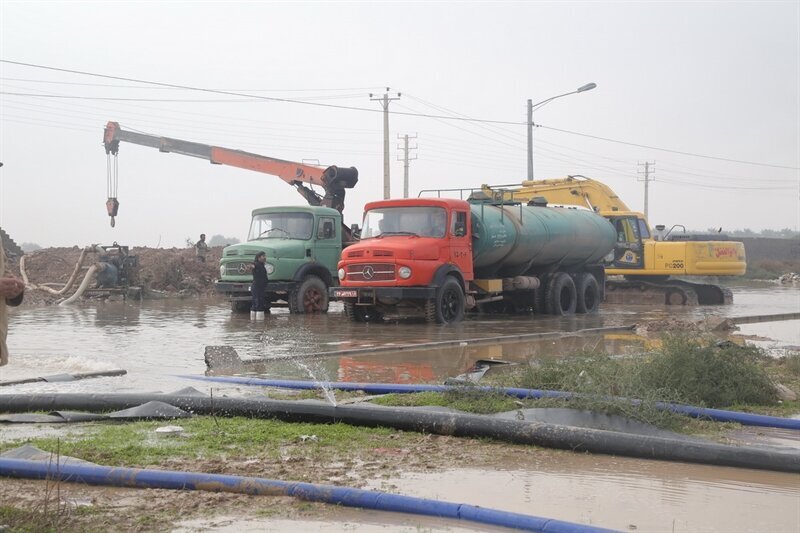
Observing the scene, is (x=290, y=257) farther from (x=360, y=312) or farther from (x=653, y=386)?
(x=653, y=386)

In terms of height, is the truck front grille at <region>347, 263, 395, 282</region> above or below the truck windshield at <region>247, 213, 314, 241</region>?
below

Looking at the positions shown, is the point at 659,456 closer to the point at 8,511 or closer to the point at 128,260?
the point at 8,511

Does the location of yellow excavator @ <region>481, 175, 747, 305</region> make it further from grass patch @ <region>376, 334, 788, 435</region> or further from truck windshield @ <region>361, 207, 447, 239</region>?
grass patch @ <region>376, 334, 788, 435</region>

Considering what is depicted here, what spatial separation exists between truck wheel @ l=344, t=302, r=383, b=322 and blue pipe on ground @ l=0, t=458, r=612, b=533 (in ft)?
45.0

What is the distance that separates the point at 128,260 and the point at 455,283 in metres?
13.2

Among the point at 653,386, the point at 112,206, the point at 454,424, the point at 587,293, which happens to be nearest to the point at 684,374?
the point at 653,386

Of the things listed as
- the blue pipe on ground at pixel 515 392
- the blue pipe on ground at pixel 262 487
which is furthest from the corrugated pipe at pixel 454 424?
the blue pipe on ground at pixel 262 487

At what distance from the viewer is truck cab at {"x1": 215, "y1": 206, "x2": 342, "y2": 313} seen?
2106 cm

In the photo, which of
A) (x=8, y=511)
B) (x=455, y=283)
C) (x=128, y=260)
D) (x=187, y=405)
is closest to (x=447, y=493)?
(x=8, y=511)

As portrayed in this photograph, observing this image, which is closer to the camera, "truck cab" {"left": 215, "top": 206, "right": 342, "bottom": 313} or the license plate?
the license plate

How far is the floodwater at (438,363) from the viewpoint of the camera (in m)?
5.24

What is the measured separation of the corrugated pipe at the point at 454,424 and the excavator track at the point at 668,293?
2264cm

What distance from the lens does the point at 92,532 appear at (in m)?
4.46

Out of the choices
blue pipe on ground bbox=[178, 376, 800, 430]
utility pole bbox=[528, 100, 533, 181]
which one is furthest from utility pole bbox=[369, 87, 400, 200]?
blue pipe on ground bbox=[178, 376, 800, 430]
